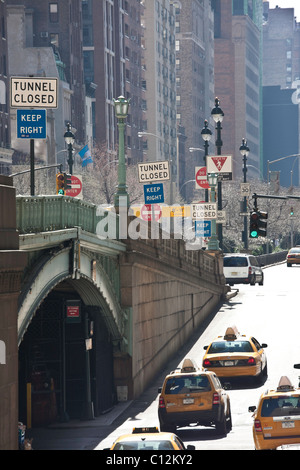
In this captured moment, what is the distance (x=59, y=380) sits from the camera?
125 feet

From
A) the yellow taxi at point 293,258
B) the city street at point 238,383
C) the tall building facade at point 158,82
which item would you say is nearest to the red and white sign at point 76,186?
the city street at point 238,383

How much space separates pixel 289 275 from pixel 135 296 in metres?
44.7

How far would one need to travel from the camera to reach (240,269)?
230ft

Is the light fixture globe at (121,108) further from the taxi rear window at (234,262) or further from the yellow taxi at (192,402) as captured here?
the taxi rear window at (234,262)

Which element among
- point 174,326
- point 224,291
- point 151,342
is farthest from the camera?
point 224,291

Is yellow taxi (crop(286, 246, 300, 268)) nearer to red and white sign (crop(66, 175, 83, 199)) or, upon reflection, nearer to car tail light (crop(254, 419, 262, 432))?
red and white sign (crop(66, 175, 83, 199))

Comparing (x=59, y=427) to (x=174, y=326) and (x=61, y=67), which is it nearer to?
(x=174, y=326)

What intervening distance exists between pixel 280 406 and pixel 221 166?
32.9 m

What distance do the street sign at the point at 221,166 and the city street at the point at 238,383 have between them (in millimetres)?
6937

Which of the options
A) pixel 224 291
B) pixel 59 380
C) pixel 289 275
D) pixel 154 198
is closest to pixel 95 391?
pixel 59 380

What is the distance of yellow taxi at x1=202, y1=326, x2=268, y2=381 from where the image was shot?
125 ft

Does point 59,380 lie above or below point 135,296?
below

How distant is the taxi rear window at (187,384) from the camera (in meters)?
30.1

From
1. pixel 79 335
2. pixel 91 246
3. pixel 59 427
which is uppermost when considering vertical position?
pixel 91 246
